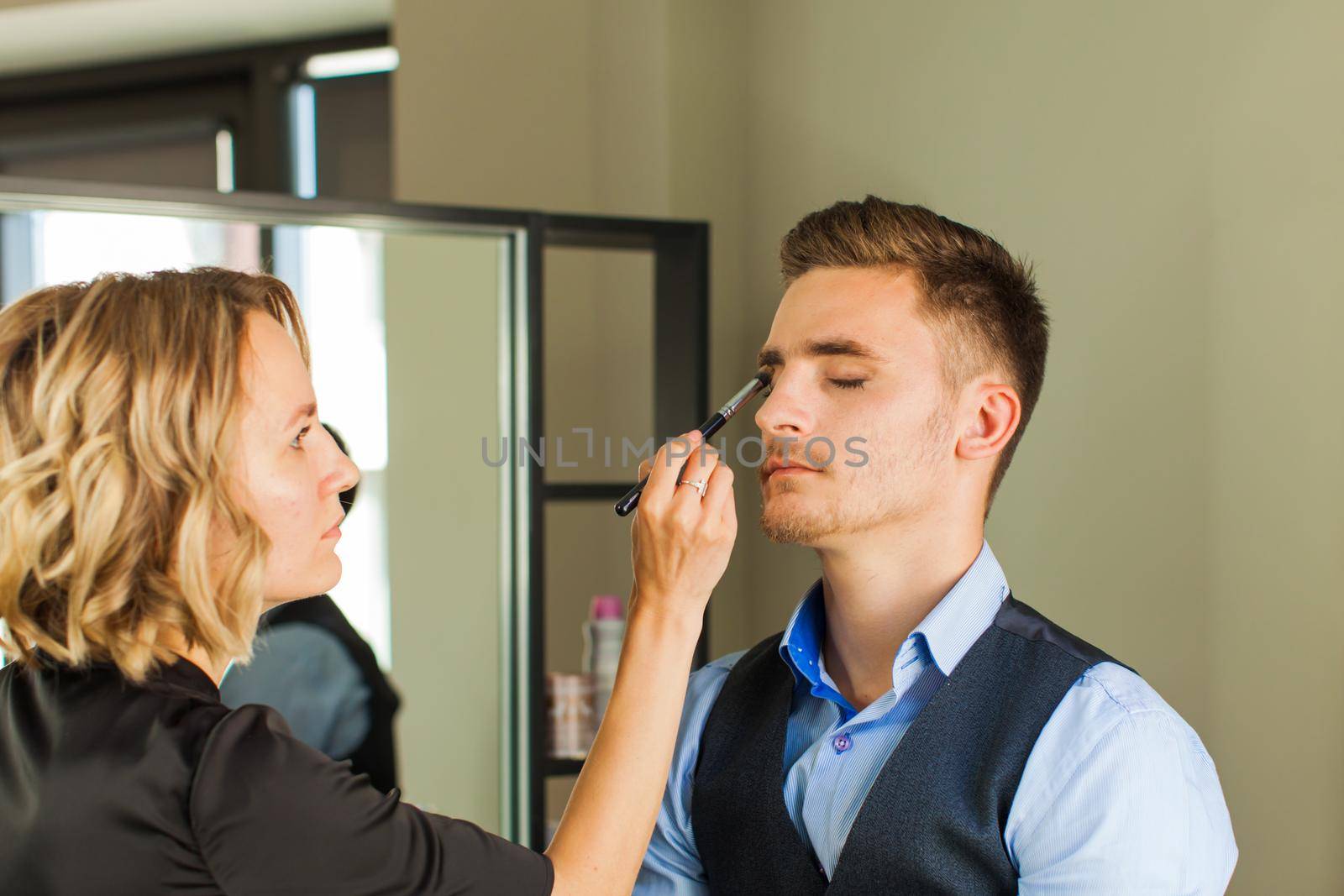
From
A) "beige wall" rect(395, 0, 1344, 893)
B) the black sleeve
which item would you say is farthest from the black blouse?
"beige wall" rect(395, 0, 1344, 893)

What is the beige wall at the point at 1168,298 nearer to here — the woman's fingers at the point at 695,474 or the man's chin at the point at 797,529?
the man's chin at the point at 797,529

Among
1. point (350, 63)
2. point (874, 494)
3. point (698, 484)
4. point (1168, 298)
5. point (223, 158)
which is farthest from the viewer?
point (223, 158)

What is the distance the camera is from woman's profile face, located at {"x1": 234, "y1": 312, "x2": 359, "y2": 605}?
2.72 feet

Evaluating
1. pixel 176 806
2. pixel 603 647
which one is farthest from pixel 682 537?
pixel 603 647

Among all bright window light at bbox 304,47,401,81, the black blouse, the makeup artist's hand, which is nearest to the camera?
the black blouse

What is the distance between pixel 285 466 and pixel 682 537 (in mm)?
Result: 293

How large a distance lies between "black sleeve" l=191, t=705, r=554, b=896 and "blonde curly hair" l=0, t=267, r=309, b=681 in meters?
0.09

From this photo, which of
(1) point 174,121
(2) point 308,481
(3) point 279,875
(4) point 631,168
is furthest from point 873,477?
(1) point 174,121

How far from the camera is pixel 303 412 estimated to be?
0.87m

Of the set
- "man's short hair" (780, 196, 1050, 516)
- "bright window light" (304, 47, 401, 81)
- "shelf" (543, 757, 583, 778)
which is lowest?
"shelf" (543, 757, 583, 778)

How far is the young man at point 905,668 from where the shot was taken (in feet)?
2.94

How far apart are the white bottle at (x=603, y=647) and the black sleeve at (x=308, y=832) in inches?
39.3

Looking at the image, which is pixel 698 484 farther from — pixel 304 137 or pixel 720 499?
pixel 304 137

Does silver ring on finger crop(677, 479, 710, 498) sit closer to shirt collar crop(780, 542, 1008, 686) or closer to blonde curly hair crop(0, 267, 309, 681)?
shirt collar crop(780, 542, 1008, 686)
